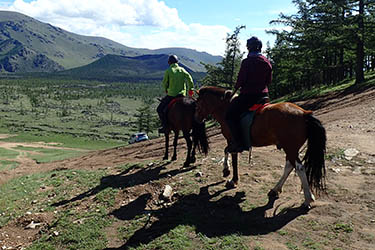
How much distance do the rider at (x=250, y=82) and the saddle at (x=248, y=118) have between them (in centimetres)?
8

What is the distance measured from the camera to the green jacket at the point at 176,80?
11.4 meters

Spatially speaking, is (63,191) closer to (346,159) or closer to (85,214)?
(85,214)

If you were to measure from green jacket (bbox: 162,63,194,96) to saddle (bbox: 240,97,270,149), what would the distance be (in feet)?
13.1

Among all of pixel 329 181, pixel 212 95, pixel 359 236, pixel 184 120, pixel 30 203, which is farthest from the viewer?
pixel 184 120

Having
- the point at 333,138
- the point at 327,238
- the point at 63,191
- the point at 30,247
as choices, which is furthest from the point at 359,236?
the point at 63,191

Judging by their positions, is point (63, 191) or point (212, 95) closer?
point (212, 95)

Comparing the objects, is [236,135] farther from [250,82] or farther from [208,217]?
[208,217]

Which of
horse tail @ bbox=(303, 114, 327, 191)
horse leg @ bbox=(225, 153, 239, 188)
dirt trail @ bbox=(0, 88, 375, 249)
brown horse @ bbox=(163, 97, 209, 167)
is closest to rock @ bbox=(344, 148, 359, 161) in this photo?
dirt trail @ bbox=(0, 88, 375, 249)

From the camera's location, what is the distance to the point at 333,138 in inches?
452

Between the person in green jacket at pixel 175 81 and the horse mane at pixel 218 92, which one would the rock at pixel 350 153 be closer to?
the horse mane at pixel 218 92

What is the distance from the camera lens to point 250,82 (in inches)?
297

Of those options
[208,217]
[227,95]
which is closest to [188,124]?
[227,95]

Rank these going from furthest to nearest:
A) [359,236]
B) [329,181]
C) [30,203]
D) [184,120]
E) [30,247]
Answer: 1. [184,120]
2. [30,203]
3. [329,181]
4. [30,247]
5. [359,236]

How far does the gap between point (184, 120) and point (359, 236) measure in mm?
6626
